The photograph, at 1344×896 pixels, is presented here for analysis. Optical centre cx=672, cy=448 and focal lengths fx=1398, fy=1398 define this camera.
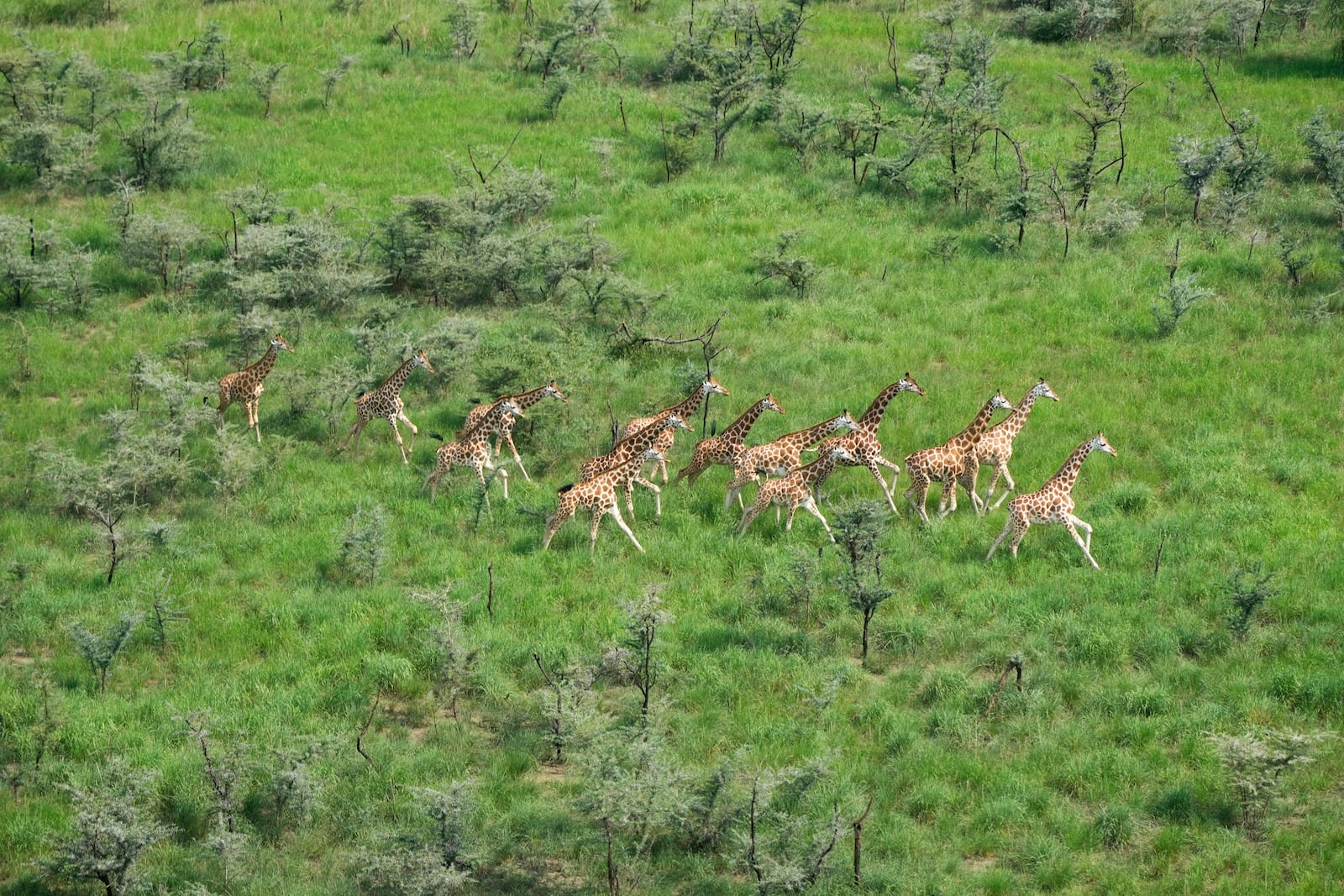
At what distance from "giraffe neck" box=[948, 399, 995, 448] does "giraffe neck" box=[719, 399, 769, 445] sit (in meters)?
2.81

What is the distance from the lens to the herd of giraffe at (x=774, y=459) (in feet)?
61.9

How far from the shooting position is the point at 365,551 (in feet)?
60.6

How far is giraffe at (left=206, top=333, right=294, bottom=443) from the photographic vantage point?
2227 cm

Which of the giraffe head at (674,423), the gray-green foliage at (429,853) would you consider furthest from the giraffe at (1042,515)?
the gray-green foliage at (429,853)

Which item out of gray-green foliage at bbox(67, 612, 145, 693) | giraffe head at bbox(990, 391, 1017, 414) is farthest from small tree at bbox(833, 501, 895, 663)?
gray-green foliage at bbox(67, 612, 145, 693)

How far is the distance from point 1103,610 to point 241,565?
37.1ft

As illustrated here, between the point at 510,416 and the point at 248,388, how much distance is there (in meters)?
4.61

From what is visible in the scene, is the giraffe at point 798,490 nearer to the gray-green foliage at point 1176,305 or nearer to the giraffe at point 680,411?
the giraffe at point 680,411

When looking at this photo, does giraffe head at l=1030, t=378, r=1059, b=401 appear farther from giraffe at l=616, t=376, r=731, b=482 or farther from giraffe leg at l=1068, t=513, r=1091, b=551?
giraffe at l=616, t=376, r=731, b=482

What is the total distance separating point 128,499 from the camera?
67.4 feet

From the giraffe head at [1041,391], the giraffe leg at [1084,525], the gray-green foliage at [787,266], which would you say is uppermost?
the gray-green foliage at [787,266]

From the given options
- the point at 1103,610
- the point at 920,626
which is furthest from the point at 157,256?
the point at 1103,610

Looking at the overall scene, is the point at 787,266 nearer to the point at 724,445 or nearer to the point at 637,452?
the point at 724,445

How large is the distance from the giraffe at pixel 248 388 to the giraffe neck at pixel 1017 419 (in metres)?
11.4
